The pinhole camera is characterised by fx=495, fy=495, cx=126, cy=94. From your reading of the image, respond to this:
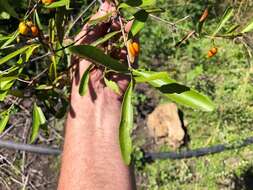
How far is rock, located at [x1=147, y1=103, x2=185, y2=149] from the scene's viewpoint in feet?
7.98

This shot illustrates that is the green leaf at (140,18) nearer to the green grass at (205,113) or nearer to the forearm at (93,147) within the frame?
the forearm at (93,147)

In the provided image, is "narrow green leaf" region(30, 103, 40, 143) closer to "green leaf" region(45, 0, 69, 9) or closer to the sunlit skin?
the sunlit skin

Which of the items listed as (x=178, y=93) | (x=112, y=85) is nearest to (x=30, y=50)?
(x=112, y=85)

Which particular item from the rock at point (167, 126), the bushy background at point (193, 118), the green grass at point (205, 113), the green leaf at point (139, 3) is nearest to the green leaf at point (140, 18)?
the green leaf at point (139, 3)

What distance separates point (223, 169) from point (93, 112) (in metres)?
1.22

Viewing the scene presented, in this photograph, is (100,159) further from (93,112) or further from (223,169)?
(223,169)

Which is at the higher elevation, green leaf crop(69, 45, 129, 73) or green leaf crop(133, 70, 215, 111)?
green leaf crop(69, 45, 129, 73)

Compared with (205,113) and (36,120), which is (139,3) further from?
(205,113)

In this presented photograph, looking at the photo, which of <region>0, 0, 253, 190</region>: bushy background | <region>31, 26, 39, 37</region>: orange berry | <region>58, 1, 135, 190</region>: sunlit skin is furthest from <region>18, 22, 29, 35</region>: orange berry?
<region>0, 0, 253, 190</region>: bushy background

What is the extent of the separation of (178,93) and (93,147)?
436 mm

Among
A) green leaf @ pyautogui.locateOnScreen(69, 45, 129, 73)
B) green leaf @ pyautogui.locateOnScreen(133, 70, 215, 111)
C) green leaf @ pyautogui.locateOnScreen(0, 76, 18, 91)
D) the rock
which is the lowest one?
green leaf @ pyautogui.locateOnScreen(133, 70, 215, 111)

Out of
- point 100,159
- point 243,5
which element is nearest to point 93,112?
point 100,159

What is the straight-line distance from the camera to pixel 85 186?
43.8 inches

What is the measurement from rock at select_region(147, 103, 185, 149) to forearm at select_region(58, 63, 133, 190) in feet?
3.74
